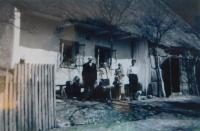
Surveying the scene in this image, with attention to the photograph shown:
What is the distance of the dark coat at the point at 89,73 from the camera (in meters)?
7.41

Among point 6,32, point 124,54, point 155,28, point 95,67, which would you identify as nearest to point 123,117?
point 95,67

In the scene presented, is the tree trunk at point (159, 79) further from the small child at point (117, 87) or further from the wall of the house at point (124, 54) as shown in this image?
the small child at point (117, 87)

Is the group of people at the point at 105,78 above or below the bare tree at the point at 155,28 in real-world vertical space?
below

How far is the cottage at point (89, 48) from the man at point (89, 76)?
16 cm

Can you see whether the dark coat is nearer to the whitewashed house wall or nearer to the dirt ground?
the whitewashed house wall

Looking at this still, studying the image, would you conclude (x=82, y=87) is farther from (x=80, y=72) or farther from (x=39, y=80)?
(x=39, y=80)

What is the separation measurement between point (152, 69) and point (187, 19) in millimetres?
4353

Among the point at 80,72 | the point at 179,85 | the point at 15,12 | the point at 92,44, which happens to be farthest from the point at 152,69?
the point at 15,12

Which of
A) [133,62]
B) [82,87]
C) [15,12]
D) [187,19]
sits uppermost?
[187,19]

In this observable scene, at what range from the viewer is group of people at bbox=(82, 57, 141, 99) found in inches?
289

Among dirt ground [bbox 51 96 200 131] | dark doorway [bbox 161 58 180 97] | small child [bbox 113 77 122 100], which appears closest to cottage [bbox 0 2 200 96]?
dark doorway [bbox 161 58 180 97]

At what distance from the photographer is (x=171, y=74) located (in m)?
10.6

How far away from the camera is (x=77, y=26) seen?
7605 millimetres

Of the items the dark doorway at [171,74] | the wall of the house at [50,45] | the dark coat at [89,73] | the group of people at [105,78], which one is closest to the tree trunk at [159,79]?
the dark doorway at [171,74]
